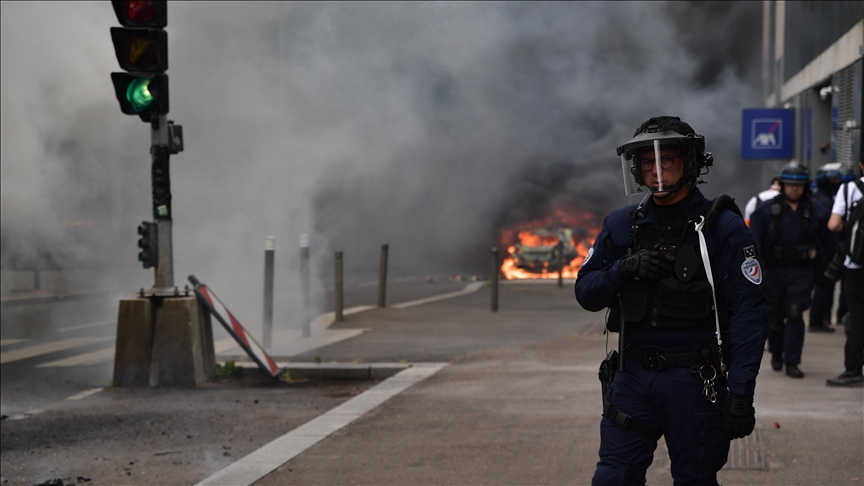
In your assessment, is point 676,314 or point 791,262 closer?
point 676,314

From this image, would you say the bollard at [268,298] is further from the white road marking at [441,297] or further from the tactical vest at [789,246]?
the tactical vest at [789,246]

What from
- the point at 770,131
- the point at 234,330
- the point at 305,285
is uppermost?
the point at 770,131

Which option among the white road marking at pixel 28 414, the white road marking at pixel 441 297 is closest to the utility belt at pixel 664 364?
the white road marking at pixel 28 414

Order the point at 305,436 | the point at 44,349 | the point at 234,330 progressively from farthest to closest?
the point at 44,349 < the point at 234,330 < the point at 305,436

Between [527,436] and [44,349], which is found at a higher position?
[527,436]

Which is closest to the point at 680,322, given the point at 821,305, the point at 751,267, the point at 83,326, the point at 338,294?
the point at 751,267

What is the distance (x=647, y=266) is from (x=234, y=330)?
5384mm

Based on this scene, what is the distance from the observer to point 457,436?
238 inches

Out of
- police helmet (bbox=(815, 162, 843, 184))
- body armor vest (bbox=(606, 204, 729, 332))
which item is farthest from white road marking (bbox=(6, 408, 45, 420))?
police helmet (bbox=(815, 162, 843, 184))

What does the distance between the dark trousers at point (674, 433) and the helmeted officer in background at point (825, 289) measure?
728 centimetres

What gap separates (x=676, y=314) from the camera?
11.3 feet

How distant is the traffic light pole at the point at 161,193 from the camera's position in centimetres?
823

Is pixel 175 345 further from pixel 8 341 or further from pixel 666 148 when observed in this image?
pixel 666 148

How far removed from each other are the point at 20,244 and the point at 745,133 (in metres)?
12.2
